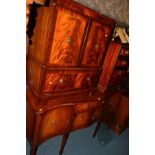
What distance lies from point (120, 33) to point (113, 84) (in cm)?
69

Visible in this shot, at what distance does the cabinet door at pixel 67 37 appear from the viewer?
4.52ft

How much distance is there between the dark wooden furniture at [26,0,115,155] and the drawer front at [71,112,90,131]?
0.02 m

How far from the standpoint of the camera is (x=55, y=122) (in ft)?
5.63

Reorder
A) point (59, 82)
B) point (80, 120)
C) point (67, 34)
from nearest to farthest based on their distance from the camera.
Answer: point (67, 34) < point (59, 82) < point (80, 120)

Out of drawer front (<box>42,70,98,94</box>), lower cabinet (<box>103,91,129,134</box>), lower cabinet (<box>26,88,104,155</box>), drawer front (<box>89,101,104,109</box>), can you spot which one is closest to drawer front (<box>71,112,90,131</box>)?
lower cabinet (<box>26,88,104,155</box>)

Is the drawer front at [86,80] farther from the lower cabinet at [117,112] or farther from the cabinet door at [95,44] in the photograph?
the lower cabinet at [117,112]

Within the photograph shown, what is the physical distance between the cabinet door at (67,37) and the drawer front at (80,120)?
2.16 ft

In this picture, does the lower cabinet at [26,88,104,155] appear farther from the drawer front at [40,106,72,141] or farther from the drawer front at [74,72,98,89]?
the drawer front at [74,72,98,89]

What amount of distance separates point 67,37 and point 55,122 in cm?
83

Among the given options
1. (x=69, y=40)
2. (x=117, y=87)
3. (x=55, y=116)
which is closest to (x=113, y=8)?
(x=117, y=87)

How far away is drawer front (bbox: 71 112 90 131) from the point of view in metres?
1.94

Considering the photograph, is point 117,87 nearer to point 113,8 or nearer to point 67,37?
point 113,8
